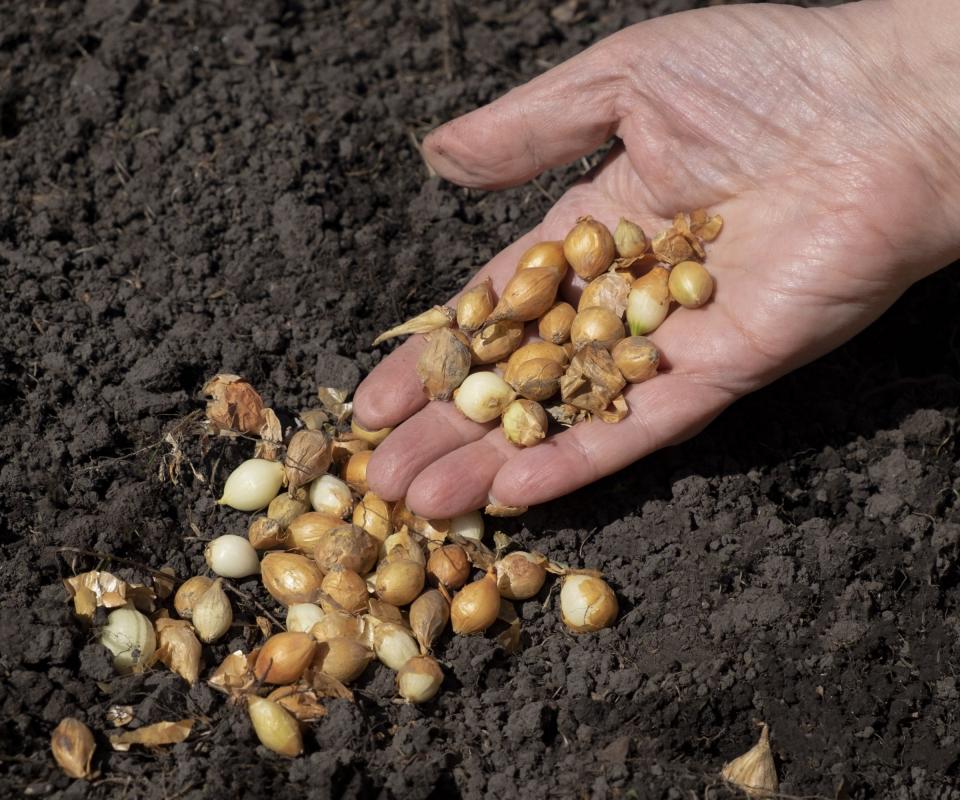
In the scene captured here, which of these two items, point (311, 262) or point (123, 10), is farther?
point (123, 10)

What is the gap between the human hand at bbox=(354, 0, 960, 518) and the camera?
2.74 metres

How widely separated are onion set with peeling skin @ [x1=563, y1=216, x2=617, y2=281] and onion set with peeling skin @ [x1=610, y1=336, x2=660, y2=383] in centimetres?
29

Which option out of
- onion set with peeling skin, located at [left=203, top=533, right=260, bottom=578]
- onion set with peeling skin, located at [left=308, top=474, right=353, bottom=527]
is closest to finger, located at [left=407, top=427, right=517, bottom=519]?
onion set with peeling skin, located at [left=308, top=474, right=353, bottom=527]

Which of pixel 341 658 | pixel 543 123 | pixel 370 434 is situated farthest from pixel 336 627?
pixel 543 123

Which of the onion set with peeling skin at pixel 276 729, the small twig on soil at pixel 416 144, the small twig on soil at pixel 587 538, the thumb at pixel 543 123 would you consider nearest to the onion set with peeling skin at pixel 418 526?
the onion set with peeling skin at pixel 276 729

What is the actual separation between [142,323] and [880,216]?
7.30 ft

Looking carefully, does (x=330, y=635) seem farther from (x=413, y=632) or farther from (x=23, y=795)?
(x=23, y=795)

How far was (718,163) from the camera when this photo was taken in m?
3.01

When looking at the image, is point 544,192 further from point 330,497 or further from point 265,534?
point 265,534

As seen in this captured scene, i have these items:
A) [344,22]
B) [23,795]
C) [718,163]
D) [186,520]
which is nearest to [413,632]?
[186,520]

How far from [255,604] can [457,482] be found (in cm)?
64

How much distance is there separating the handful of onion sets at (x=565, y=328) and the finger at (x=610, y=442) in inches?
1.8

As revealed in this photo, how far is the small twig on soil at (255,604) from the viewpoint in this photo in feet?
8.78

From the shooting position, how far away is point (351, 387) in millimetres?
3102
